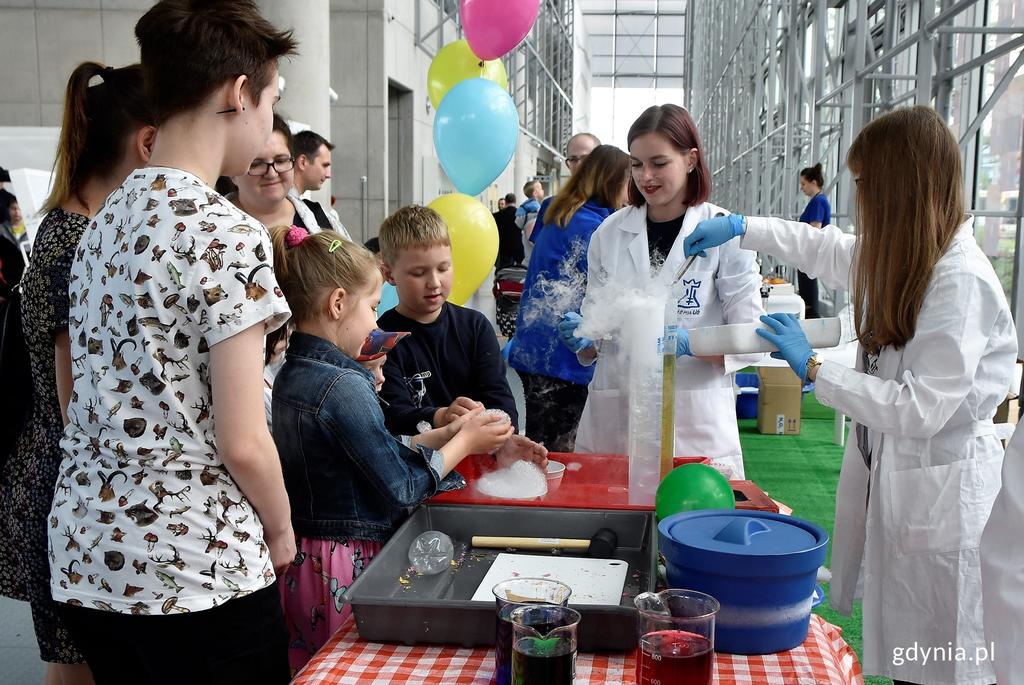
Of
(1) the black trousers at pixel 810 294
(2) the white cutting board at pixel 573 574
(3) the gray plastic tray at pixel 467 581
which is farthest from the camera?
(1) the black trousers at pixel 810 294

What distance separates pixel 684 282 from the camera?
7.11ft


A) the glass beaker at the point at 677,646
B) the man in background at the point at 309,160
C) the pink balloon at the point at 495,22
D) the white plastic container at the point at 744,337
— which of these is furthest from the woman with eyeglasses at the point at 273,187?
the pink balloon at the point at 495,22

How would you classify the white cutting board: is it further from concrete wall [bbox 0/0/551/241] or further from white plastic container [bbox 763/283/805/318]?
concrete wall [bbox 0/0/551/241]

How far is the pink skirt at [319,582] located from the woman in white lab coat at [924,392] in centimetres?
98

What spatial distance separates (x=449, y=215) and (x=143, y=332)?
11.1 feet

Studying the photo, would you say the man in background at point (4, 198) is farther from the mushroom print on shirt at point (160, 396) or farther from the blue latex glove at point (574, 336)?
the mushroom print on shirt at point (160, 396)

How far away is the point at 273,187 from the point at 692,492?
5.70 ft

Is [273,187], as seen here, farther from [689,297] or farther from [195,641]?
[195,641]

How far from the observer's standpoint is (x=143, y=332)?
3.48ft

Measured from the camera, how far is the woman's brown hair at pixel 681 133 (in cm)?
219

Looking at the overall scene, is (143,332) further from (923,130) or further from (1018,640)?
(923,130)

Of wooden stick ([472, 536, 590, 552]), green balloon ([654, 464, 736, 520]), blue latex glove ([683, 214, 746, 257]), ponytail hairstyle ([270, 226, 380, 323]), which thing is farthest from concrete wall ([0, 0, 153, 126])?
green balloon ([654, 464, 736, 520])

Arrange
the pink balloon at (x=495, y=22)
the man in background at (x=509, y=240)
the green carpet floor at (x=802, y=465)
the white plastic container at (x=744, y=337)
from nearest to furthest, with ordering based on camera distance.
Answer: the white plastic container at (x=744, y=337) → the green carpet floor at (x=802, y=465) → the pink balloon at (x=495, y=22) → the man in background at (x=509, y=240)
